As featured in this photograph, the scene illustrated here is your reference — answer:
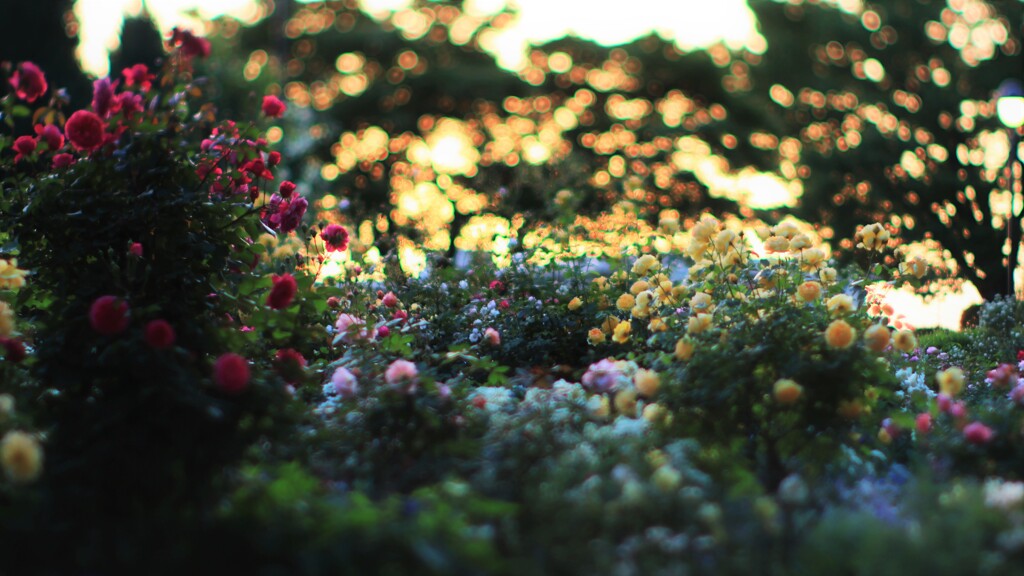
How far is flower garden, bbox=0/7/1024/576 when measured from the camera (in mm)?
2076

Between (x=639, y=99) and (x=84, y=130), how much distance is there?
1681cm

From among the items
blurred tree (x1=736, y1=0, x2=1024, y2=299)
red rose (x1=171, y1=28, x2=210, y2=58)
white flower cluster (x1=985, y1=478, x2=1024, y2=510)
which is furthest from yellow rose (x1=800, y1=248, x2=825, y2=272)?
blurred tree (x1=736, y1=0, x2=1024, y2=299)

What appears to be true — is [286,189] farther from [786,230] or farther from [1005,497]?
[1005,497]

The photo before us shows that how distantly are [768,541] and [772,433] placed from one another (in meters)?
1.22

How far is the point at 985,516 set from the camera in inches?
84.8

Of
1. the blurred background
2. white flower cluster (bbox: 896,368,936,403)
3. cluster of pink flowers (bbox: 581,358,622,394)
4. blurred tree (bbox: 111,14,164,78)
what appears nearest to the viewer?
cluster of pink flowers (bbox: 581,358,622,394)

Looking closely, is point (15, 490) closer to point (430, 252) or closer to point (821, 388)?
point (821, 388)

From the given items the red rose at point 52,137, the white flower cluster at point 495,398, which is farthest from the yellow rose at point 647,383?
the red rose at point 52,137

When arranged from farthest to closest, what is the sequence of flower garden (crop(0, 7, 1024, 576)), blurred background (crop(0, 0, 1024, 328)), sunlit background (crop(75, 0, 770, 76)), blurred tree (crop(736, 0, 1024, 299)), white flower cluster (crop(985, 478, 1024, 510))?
sunlit background (crop(75, 0, 770, 76)), blurred tree (crop(736, 0, 1024, 299)), blurred background (crop(0, 0, 1024, 328)), white flower cluster (crop(985, 478, 1024, 510)), flower garden (crop(0, 7, 1024, 576))

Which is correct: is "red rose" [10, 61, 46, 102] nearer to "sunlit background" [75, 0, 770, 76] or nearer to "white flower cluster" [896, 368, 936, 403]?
"white flower cluster" [896, 368, 936, 403]

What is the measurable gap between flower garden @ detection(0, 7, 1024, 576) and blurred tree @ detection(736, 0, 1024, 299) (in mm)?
10413

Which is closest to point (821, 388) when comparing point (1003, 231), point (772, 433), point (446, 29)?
point (772, 433)

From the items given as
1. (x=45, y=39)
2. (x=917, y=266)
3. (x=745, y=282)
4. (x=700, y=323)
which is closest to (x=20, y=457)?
(x=700, y=323)

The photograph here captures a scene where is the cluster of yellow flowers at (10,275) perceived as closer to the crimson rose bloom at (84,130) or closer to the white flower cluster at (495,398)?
the crimson rose bloom at (84,130)
